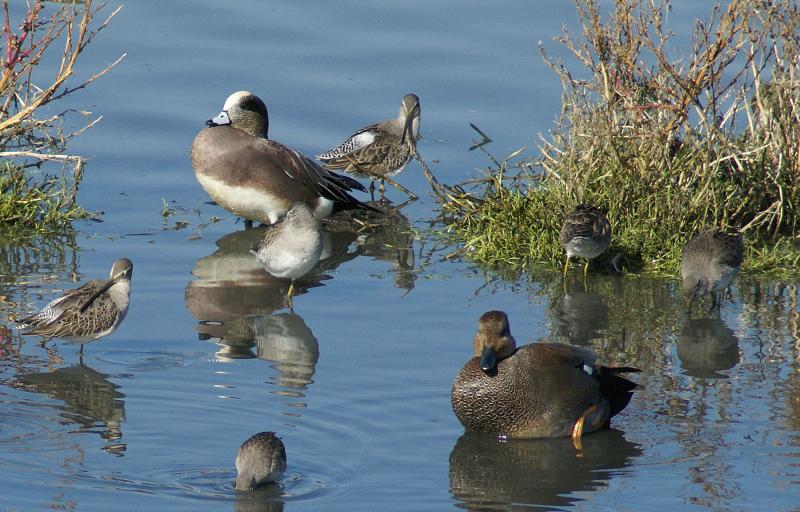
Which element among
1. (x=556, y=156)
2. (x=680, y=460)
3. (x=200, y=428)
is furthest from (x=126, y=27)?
(x=680, y=460)

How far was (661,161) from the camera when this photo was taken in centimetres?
1028

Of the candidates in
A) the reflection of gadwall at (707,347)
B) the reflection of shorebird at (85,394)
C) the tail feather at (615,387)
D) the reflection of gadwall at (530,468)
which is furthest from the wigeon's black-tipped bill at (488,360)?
the reflection of shorebird at (85,394)

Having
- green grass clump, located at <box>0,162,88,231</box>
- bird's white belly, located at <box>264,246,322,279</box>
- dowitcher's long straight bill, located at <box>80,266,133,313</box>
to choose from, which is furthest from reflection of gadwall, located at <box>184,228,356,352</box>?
green grass clump, located at <box>0,162,88,231</box>

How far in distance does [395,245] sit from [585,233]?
1.94 meters

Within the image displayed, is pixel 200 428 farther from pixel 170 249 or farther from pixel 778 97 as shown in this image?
pixel 778 97

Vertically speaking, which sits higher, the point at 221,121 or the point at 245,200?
the point at 221,121

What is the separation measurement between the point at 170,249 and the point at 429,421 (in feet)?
12.2

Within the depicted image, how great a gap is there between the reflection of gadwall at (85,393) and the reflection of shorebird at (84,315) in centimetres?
22

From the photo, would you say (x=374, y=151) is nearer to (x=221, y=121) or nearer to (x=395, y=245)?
(x=221, y=121)

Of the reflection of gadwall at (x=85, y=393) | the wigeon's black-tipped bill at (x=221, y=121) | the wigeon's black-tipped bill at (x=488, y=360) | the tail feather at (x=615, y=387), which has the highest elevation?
the wigeon's black-tipped bill at (x=221, y=121)

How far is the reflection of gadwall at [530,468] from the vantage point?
6699mm

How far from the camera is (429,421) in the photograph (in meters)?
7.57

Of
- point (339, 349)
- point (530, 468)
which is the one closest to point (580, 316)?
point (339, 349)

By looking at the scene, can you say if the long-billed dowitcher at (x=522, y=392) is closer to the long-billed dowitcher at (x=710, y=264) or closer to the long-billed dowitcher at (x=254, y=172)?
the long-billed dowitcher at (x=710, y=264)
